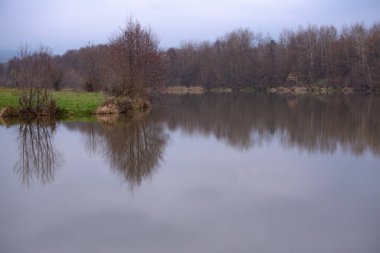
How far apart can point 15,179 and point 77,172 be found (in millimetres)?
1528

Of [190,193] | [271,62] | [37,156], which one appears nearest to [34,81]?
[37,156]

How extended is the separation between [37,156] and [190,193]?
6.55 metres

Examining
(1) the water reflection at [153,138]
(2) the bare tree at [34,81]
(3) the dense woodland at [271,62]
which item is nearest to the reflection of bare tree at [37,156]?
(1) the water reflection at [153,138]

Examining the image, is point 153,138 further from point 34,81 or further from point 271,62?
point 271,62

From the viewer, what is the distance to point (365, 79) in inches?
2837

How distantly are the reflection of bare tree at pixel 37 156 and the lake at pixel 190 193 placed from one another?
0.11ft

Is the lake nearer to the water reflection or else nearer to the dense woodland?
the water reflection

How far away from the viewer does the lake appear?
6895 millimetres

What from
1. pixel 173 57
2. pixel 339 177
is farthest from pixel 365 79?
pixel 339 177

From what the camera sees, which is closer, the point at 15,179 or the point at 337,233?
the point at 337,233

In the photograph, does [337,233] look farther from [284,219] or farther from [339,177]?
[339,177]

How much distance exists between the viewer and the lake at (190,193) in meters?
6.89

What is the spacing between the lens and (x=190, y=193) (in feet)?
31.2

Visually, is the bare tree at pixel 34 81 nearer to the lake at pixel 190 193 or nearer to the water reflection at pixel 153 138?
the water reflection at pixel 153 138
